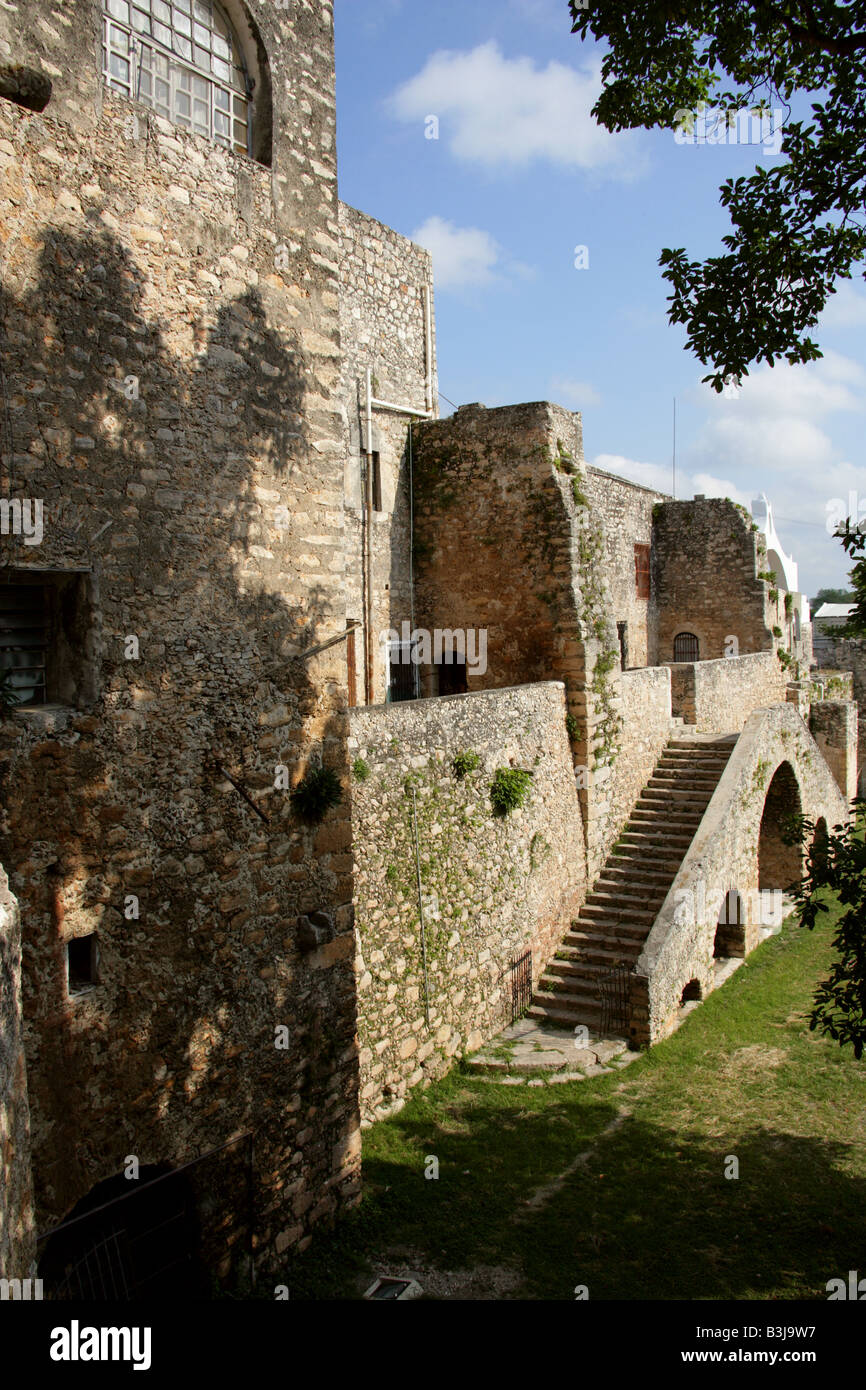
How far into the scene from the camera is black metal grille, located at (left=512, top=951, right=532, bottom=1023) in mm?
11938

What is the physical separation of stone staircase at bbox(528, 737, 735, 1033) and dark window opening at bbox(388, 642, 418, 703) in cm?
414

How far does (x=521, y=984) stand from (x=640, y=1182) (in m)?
3.53

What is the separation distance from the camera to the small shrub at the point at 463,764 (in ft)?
36.3

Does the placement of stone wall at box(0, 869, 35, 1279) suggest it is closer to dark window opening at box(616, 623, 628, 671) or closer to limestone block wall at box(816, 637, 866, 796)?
dark window opening at box(616, 623, 628, 671)

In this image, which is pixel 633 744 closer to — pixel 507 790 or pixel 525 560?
pixel 525 560

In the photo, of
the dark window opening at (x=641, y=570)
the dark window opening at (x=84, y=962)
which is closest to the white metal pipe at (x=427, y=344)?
the dark window opening at (x=641, y=570)

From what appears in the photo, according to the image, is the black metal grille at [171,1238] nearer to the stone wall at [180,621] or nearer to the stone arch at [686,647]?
the stone wall at [180,621]

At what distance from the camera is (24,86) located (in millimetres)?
5047

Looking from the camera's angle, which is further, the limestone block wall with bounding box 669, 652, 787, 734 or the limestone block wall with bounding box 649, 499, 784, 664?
the limestone block wall with bounding box 649, 499, 784, 664

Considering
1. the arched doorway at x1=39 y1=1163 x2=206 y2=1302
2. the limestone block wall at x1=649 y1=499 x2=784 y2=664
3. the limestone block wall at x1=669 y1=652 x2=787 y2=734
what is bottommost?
the arched doorway at x1=39 y1=1163 x2=206 y2=1302

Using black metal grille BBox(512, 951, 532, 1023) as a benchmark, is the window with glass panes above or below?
above

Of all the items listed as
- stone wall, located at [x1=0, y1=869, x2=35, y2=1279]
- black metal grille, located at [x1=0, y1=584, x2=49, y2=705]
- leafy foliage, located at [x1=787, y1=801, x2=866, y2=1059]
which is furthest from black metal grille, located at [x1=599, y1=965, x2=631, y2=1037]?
black metal grille, located at [x1=0, y1=584, x2=49, y2=705]

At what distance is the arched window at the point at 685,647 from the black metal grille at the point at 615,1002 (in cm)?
1357
